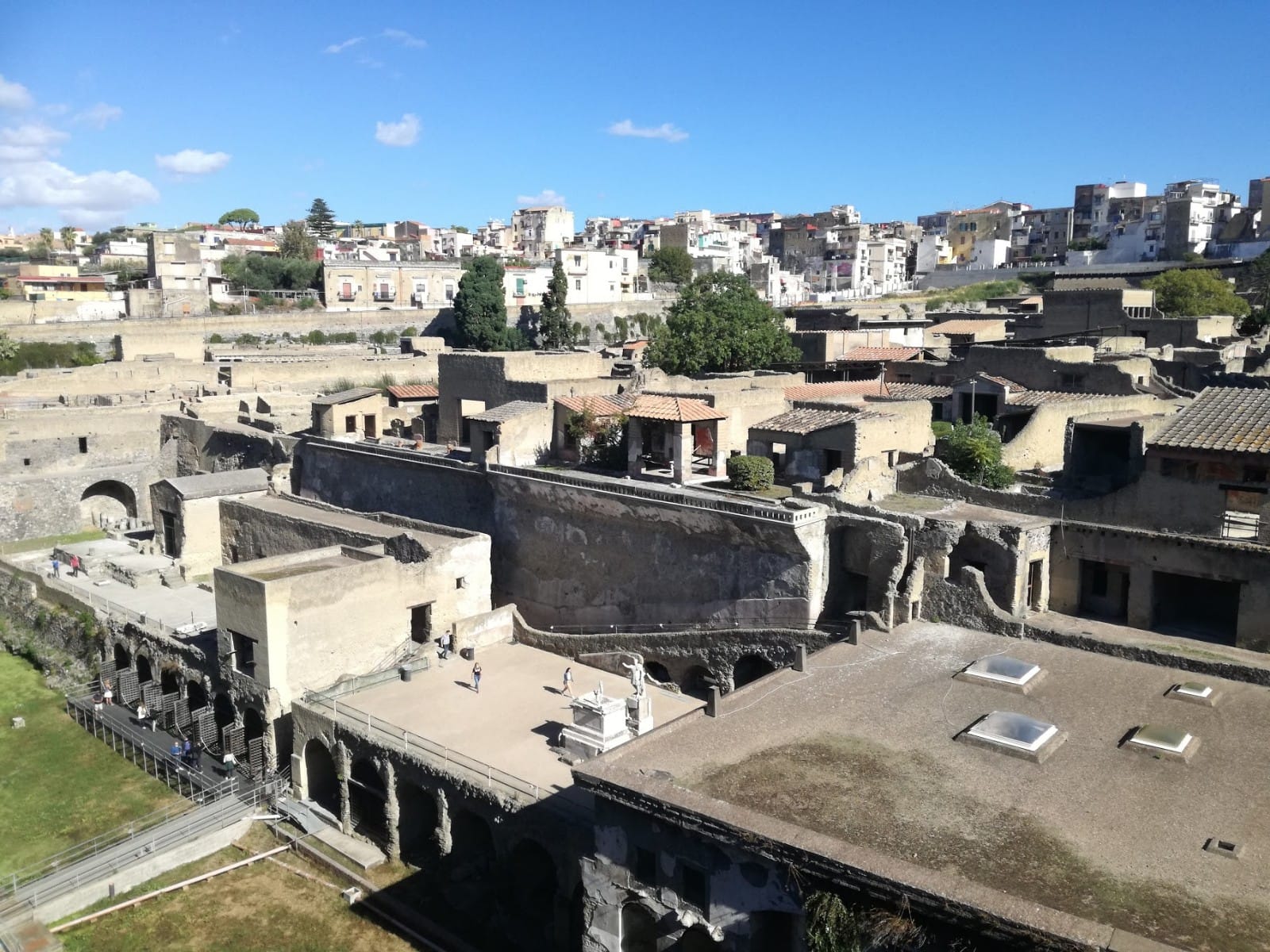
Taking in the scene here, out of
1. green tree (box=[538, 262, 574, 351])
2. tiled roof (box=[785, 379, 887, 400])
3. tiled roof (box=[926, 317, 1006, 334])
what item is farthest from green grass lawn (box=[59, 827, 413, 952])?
green tree (box=[538, 262, 574, 351])

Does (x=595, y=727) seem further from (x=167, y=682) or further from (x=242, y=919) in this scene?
(x=167, y=682)

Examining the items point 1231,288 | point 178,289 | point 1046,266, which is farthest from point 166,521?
point 1046,266

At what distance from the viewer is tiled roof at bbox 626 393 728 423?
25219 millimetres

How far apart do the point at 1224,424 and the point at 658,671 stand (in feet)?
38.5

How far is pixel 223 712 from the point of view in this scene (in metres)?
22.3

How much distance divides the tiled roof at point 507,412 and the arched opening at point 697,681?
9.56m

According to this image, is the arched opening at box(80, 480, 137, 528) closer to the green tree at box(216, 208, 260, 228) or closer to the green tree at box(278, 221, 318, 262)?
the green tree at box(278, 221, 318, 262)

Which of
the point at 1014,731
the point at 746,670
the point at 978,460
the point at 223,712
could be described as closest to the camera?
the point at 1014,731

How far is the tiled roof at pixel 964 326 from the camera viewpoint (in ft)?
148

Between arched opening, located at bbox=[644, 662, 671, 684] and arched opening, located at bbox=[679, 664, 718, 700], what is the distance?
0.40 m

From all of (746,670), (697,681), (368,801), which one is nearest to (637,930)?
(746,670)

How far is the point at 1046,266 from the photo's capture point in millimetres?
81562

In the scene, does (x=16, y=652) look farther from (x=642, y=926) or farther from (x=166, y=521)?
(x=642, y=926)

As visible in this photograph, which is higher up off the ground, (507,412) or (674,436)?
(507,412)
